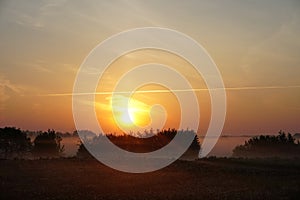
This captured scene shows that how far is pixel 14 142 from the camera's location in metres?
96.4

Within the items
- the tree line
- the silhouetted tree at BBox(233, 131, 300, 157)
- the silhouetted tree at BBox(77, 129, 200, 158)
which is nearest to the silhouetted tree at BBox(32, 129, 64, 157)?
the tree line

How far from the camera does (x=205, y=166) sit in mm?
51594

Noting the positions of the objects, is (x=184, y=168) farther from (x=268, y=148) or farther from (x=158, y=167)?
(x=268, y=148)

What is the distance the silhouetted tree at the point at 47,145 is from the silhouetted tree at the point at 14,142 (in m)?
2.01

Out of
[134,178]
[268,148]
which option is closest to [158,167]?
[134,178]

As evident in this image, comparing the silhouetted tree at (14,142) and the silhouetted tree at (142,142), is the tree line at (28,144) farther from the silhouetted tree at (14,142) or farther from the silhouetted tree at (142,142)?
the silhouetted tree at (142,142)

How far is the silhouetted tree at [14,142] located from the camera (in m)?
93.6

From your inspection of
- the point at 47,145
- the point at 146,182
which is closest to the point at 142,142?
the point at 47,145

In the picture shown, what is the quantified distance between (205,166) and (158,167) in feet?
19.3

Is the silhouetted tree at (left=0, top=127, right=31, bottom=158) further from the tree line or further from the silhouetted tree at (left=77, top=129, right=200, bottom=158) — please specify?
the silhouetted tree at (left=77, top=129, right=200, bottom=158)

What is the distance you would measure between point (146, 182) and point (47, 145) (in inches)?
2567

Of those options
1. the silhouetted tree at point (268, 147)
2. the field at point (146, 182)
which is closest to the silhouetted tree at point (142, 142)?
the silhouetted tree at point (268, 147)

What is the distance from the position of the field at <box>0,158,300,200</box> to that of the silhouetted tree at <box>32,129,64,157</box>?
4307 cm

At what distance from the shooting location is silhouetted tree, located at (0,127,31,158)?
93625 mm
